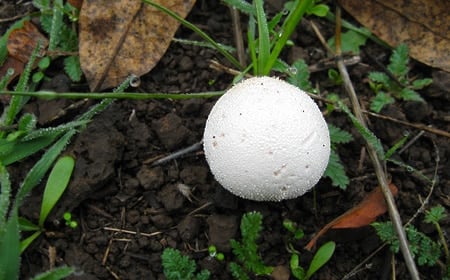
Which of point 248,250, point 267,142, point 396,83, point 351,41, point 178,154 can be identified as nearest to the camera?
point 267,142

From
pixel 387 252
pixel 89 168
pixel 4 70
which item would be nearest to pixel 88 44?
pixel 4 70

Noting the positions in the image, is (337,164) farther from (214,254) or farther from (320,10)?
(320,10)

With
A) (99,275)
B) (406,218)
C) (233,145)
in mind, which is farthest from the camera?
(406,218)

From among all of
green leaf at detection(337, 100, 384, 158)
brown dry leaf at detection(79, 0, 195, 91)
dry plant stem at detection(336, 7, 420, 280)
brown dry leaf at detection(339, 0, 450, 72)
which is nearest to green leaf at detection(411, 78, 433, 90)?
brown dry leaf at detection(339, 0, 450, 72)

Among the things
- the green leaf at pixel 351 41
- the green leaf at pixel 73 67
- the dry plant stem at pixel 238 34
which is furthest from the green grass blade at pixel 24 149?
the green leaf at pixel 351 41

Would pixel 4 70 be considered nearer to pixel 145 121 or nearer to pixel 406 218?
pixel 145 121

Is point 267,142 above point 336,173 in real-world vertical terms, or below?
above

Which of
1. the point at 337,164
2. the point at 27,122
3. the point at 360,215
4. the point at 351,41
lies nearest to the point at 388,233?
the point at 360,215
